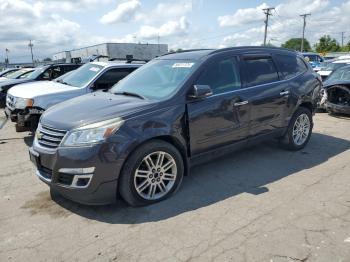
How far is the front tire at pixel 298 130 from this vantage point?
5872 mm

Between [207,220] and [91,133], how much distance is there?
1556 mm

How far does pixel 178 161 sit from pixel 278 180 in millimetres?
1513

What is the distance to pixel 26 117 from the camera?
6.71 meters

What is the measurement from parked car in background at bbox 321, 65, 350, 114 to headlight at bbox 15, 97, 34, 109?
23.4 feet

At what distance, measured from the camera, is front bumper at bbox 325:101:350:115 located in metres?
8.86

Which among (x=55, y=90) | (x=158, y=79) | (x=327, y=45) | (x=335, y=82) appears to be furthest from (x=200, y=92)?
(x=327, y=45)

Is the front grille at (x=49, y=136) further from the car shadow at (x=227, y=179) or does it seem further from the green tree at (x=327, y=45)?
the green tree at (x=327, y=45)

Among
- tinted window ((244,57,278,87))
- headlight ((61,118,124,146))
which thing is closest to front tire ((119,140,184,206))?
headlight ((61,118,124,146))

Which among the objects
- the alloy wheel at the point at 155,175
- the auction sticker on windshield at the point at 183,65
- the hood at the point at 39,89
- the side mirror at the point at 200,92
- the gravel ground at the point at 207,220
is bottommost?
the gravel ground at the point at 207,220

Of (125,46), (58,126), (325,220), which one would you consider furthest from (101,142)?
(125,46)

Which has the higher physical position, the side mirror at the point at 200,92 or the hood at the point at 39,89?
the side mirror at the point at 200,92

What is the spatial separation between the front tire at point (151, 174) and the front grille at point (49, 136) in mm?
804

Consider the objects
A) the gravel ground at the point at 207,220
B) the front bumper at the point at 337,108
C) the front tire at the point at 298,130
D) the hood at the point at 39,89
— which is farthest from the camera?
the front bumper at the point at 337,108

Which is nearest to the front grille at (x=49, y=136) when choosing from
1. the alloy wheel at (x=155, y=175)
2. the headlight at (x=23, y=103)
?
the alloy wheel at (x=155, y=175)
